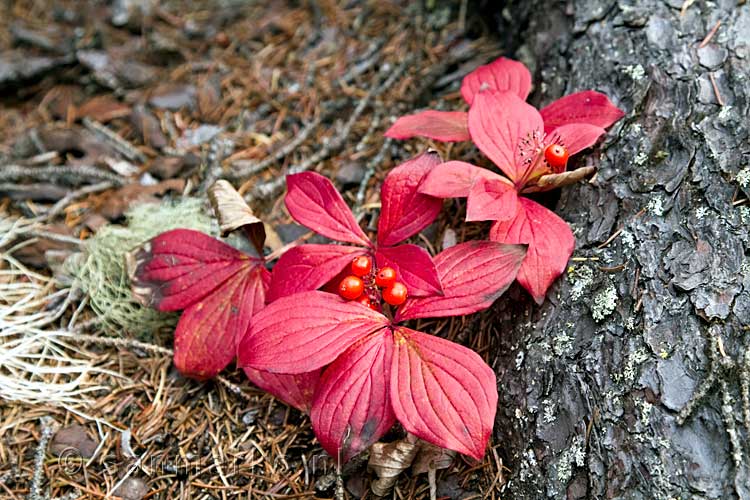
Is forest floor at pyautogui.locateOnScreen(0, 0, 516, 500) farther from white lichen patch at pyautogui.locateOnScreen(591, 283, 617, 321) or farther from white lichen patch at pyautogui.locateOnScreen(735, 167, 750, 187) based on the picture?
white lichen patch at pyautogui.locateOnScreen(735, 167, 750, 187)

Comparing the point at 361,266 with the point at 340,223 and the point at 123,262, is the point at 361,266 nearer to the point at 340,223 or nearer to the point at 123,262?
the point at 340,223

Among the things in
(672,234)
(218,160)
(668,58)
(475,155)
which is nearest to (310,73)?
(218,160)

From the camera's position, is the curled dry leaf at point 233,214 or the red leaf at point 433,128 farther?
the red leaf at point 433,128

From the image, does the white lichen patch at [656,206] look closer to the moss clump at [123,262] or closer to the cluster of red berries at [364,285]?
the cluster of red berries at [364,285]

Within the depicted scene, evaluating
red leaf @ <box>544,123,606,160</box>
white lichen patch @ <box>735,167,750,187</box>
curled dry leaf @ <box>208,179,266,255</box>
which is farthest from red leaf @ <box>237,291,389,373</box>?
white lichen patch @ <box>735,167,750,187</box>

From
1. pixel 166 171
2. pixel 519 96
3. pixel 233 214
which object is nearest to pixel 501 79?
pixel 519 96

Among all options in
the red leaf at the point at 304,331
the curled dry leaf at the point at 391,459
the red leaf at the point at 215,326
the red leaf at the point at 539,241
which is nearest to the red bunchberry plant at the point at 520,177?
the red leaf at the point at 539,241

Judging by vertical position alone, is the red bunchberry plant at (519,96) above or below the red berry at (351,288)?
above
